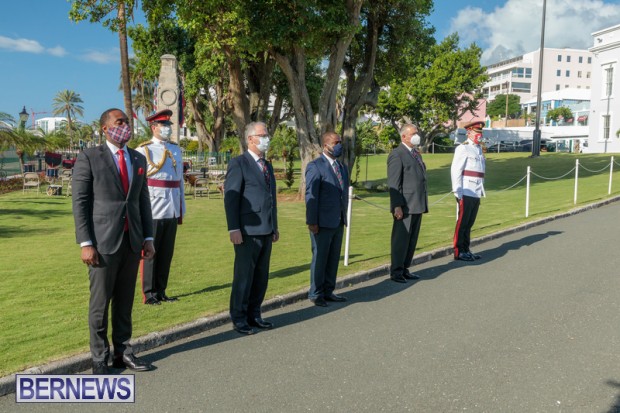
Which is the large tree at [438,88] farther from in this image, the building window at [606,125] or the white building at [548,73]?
the white building at [548,73]

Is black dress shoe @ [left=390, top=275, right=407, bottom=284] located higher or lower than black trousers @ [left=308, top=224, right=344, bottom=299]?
lower

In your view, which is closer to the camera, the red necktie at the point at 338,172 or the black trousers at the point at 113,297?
the black trousers at the point at 113,297

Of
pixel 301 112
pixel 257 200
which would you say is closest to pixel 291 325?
pixel 257 200

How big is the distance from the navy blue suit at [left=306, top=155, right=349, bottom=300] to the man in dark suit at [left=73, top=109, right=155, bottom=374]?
2.42 meters

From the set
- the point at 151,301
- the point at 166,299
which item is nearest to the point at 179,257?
the point at 166,299

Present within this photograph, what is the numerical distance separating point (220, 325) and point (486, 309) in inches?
117

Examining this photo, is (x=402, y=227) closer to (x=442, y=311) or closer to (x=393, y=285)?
A: (x=393, y=285)

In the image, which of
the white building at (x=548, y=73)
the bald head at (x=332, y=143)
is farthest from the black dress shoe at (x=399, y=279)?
the white building at (x=548, y=73)

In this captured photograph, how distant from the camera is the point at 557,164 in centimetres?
3198

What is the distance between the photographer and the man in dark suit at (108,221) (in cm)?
426

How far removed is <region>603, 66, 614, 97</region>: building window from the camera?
45859mm

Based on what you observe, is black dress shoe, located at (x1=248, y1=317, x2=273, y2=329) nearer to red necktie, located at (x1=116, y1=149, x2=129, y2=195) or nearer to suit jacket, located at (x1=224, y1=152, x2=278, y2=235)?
suit jacket, located at (x1=224, y1=152, x2=278, y2=235)

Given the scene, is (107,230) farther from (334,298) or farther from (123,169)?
(334,298)

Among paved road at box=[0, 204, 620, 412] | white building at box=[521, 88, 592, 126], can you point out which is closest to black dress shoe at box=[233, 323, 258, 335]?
paved road at box=[0, 204, 620, 412]
